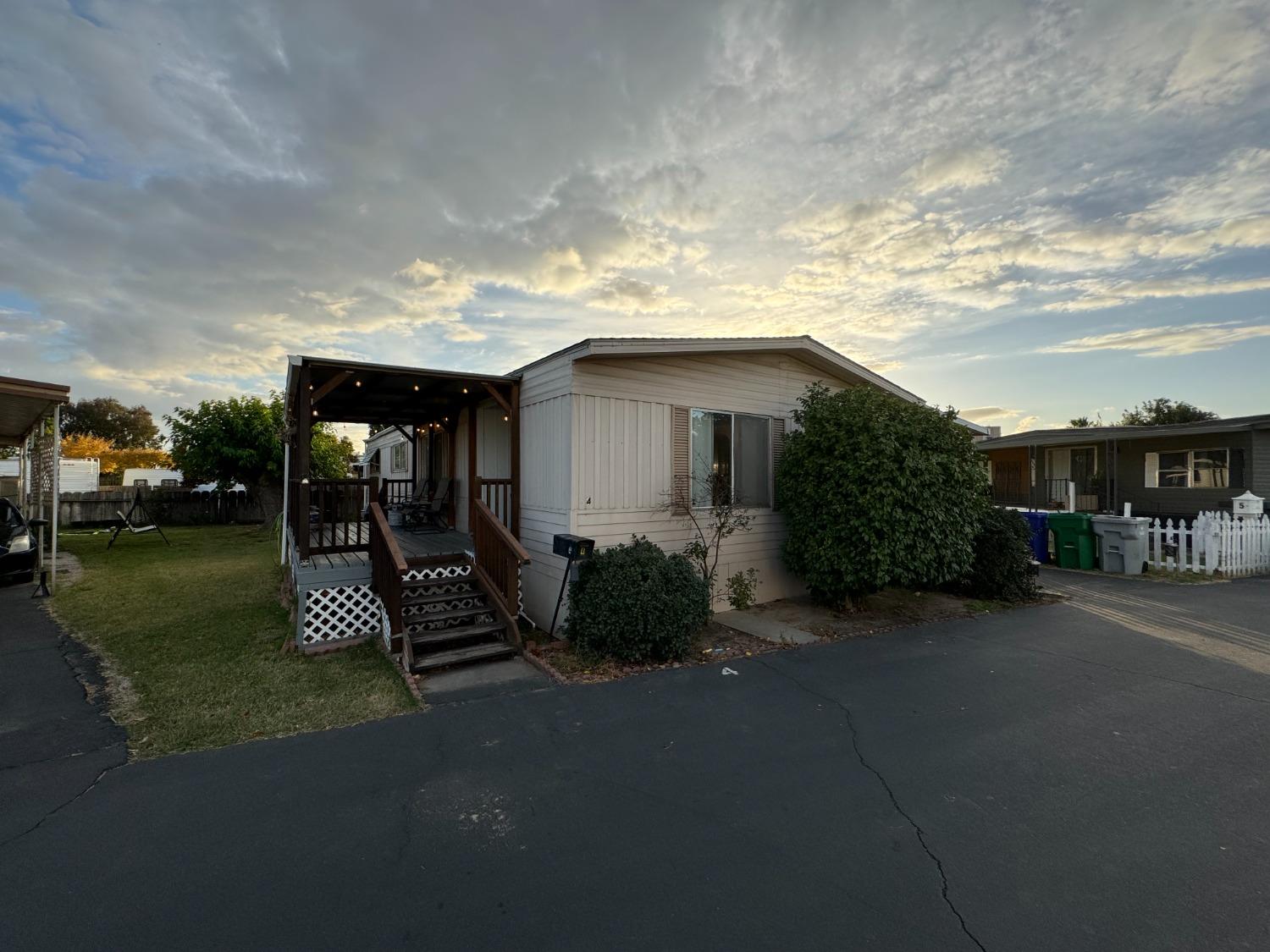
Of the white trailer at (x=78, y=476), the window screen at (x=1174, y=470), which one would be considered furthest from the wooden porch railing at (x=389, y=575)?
the white trailer at (x=78, y=476)

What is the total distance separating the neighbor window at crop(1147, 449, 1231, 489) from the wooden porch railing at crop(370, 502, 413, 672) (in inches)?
787

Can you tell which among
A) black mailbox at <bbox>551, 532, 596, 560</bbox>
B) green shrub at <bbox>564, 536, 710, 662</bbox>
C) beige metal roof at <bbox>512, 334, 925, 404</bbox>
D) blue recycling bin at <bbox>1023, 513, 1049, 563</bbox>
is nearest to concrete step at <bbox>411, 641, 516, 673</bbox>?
green shrub at <bbox>564, 536, 710, 662</bbox>

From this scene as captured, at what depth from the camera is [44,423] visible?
35.0 feet

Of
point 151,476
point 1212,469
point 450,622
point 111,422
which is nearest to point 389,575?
point 450,622

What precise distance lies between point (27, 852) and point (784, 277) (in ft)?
36.3

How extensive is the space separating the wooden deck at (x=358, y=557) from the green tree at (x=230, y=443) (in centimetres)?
1104

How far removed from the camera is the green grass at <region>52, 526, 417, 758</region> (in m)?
4.11

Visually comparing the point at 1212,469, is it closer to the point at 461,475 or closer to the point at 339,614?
the point at 461,475

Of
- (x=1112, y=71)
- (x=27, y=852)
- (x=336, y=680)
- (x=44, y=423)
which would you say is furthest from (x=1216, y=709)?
(x=44, y=423)

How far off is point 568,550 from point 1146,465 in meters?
18.7

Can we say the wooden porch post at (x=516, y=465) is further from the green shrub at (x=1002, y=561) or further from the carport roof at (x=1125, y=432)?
the carport roof at (x=1125, y=432)

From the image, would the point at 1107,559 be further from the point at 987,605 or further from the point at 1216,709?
the point at 1216,709

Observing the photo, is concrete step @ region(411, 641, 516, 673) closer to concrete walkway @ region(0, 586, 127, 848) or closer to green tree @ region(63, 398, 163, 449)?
concrete walkway @ region(0, 586, 127, 848)

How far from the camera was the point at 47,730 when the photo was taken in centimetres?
396
